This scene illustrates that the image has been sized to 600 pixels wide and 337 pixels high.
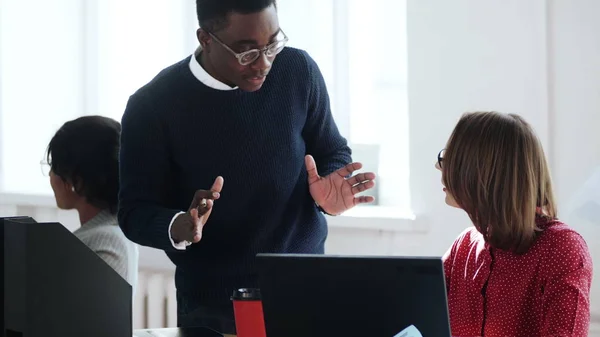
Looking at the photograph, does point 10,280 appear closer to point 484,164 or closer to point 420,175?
point 484,164

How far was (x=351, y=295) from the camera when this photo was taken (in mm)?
1483

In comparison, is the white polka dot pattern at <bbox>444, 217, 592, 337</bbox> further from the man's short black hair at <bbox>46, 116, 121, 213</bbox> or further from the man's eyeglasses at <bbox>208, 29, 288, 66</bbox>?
the man's short black hair at <bbox>46, 116, 121, 213</bbox>

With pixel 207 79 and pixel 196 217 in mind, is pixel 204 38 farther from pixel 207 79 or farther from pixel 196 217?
pixel 196 217

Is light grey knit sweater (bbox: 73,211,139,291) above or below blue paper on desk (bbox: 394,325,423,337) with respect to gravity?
above

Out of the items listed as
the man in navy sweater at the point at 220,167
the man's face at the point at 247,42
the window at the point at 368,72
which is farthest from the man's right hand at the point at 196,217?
the window at the point at 368,72

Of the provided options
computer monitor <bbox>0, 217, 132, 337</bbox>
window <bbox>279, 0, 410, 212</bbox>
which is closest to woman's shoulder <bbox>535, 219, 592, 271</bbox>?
computer monitor <bbox>0, 217, 132, 337</bbox>

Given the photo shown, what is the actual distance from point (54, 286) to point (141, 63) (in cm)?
268

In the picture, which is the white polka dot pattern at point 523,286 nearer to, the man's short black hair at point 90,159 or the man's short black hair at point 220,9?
the man's short black hair at point 220,9

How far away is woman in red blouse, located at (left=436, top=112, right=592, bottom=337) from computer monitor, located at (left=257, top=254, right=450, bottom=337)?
1.63 ft

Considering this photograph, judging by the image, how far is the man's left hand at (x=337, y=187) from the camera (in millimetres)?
2221

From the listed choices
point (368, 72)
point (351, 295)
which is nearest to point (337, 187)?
point (351, 295)

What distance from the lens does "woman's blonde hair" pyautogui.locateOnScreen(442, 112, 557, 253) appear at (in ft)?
6.39

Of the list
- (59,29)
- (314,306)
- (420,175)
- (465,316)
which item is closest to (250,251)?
(465,316)

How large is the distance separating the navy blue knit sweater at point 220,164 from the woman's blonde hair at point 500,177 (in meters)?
0.45
